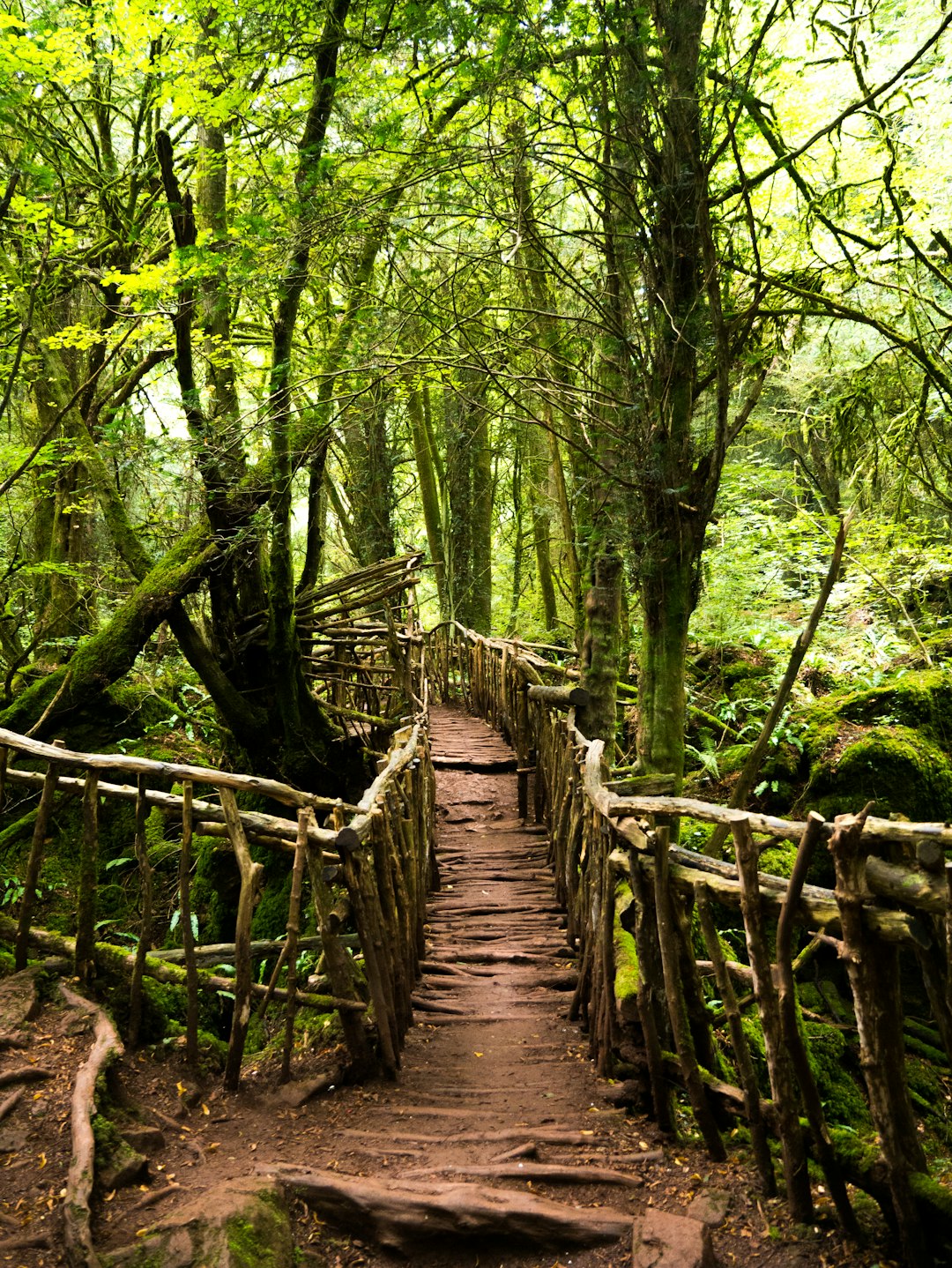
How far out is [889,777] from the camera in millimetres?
6383

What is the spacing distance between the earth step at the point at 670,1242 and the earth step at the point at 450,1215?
12 centimetres

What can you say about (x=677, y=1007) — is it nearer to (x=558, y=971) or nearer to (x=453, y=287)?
(x=558, y=971)

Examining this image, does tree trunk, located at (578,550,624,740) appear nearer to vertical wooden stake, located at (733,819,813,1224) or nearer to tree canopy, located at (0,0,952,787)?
tree canopy, located at (0,0,952,787)

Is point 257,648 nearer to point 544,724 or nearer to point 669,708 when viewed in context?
point 544,724

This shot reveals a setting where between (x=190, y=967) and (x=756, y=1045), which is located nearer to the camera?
(x=190, y=967)

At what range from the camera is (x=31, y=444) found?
10695 mm

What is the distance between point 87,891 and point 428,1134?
203cm

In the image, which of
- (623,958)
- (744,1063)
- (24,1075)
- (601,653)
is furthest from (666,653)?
(24,1075)

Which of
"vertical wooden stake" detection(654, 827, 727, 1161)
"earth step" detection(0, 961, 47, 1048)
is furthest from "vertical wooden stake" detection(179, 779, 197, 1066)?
"vertical wooden stake" detection(654, 827, 727, 1161)

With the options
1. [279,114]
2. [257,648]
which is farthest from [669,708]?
[279,114]

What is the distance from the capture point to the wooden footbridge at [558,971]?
2.41m

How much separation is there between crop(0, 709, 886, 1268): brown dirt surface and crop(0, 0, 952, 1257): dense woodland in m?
1.84

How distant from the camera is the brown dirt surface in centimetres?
276

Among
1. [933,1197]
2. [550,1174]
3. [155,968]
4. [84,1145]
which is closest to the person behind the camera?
[933,1197]
